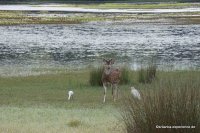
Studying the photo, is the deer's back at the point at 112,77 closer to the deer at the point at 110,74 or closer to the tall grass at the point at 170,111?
the deer at the point at 110,74

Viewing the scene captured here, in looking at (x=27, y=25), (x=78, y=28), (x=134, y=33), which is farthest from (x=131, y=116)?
(x=27, y=25)

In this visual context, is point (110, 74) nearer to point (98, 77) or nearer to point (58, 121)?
point (58, 121)

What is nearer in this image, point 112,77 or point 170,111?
point 170,111

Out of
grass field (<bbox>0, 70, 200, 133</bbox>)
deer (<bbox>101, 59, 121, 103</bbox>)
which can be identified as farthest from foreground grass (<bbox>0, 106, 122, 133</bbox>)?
deer (<bbox>101, 59, 121, 103</bbox>)

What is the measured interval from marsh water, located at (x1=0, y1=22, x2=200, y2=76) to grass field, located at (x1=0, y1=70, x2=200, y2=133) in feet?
19.3

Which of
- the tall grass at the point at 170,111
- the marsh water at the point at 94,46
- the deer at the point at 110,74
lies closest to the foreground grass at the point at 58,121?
the deer at the point at 110,74

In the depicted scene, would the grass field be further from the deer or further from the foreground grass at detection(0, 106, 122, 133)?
Answer: the deer

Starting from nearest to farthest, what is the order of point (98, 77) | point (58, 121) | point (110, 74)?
point (58, 121) → point (110, 74) → point (98, 77)

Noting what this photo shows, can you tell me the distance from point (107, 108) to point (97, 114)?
1566 mm

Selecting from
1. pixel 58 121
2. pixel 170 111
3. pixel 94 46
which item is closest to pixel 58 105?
pixel 58 121

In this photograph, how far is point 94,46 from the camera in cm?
4688

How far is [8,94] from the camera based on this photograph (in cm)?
2120

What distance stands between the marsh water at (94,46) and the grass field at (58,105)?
19.3 feet

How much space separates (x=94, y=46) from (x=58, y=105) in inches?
1161
